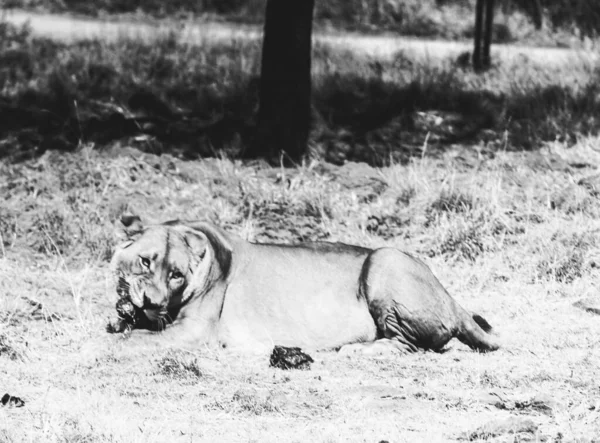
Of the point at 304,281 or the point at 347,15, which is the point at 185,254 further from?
the point at 347,15

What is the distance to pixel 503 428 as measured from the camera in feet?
17.3

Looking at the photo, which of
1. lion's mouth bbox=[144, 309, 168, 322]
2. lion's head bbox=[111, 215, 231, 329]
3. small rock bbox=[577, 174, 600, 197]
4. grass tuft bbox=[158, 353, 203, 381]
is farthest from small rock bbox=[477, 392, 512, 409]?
small rock bbox=[577, 174, 600, 197]

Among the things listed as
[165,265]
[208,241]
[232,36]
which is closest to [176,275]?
[165,265]

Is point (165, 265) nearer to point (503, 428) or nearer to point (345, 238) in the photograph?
point (503, 428)

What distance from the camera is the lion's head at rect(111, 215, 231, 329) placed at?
6605 millimetres

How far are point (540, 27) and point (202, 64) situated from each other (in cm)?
935

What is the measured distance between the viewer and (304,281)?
23.2 feet

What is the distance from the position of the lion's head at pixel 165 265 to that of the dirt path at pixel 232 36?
969cm

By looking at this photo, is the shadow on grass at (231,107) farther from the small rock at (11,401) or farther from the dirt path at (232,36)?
the small rock at (11,401)

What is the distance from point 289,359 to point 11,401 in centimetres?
165

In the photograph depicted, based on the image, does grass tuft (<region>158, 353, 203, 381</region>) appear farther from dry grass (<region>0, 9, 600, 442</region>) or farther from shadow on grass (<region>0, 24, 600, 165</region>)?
shadow on grass (<region>0, 24, 600, 165</region>)

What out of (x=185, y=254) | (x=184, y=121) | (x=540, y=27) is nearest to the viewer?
(x=185, y=254)

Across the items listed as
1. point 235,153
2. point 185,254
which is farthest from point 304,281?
point 235,153

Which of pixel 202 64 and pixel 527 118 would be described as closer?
pixel 527 118
